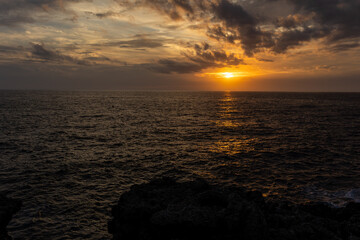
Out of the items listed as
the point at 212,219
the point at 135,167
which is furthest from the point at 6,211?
the point at 135,167

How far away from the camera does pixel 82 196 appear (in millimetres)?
23250

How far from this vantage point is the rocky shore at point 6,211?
1619 centimetres

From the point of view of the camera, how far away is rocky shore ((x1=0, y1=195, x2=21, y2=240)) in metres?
16.2

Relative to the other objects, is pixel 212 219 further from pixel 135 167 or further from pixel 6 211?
pixel 135 167

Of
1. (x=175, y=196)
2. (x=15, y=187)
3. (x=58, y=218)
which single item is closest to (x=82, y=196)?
(x=58, y=218)

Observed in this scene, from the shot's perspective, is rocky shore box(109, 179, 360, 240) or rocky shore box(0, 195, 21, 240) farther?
rocky shore box(0, 195, 21, 240)

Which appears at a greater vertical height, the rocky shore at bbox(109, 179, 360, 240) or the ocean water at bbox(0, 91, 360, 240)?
the rocky shore at bbox(109, 179, 360, 240)

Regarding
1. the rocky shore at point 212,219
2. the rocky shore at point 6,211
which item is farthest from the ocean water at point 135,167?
the rocky shore at point 212,219

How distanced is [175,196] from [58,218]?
10598mm

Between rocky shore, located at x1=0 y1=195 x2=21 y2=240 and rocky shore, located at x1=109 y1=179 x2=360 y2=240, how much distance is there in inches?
289

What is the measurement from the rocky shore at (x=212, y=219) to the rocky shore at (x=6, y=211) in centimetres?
734

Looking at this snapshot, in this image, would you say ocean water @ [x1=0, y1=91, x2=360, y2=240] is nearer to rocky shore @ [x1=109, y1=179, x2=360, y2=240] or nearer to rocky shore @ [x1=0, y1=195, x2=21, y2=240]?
rocky shore @ [x1=0, y1=195, x2=21, y2=240]

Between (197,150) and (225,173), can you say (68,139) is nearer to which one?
(197,150)

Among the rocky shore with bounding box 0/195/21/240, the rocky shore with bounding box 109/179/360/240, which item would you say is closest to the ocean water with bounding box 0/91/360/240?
the rocky shore with bounding box 0/195/21/240
